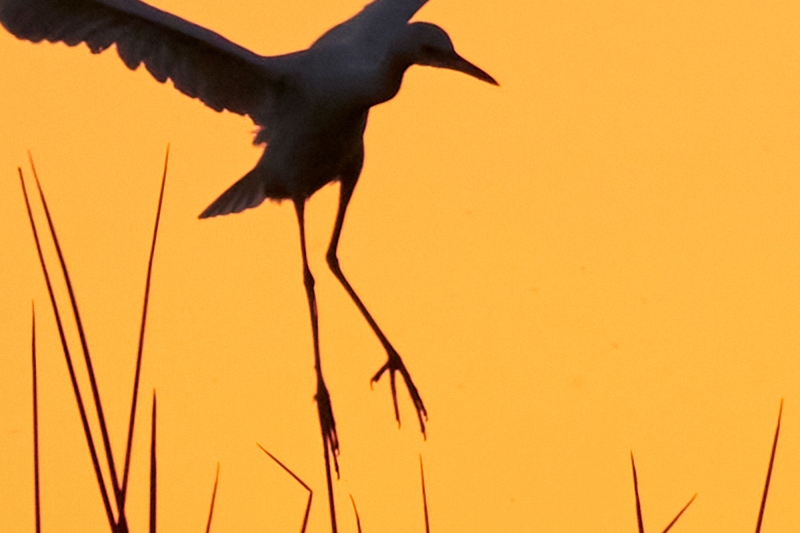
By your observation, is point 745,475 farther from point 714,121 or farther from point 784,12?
point 784,12

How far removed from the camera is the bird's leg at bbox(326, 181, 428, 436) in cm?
75

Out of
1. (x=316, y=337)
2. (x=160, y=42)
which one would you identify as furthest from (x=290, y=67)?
(x=316, y=337)

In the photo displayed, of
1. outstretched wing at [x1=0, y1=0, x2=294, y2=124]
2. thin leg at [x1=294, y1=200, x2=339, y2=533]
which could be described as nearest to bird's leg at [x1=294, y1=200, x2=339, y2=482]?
thin leg at [x1=294, y1=200, x2=339, y2=533]

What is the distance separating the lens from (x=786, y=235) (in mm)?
834

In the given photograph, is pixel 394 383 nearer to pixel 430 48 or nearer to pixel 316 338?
pixel 316 338

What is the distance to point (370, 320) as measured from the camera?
2.45 ft

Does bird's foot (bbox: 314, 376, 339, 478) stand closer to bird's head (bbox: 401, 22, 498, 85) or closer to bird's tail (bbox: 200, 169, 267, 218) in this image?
bird's tail (bbox: 200, 169, 267, 218)

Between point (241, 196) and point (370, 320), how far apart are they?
0.16 meters

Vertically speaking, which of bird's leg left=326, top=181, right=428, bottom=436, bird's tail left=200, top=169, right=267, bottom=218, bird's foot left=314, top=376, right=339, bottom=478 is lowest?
bird's foot left=314, top=376, right=339, bottom=478

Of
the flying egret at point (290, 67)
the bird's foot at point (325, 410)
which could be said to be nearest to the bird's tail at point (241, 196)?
the flying egret at point (290, 67)

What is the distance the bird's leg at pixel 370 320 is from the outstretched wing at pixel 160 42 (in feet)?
0.36

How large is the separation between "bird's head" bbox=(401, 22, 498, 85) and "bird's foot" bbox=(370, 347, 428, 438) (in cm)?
25

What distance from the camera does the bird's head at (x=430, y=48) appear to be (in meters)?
0.68

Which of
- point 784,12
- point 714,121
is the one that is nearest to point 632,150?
point 714,121
